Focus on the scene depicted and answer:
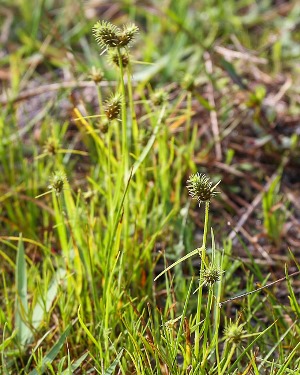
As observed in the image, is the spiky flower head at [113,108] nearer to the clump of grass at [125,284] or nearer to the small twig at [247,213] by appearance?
the clump of grass at [125,284]

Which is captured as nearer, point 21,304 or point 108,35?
point 108,35

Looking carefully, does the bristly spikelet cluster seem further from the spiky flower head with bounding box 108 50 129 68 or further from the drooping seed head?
the spiky flower head with bounding box 108 50 129 68

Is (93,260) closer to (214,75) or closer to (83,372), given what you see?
(83,372)

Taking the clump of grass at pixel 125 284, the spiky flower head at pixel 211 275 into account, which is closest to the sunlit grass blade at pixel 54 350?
the clump of grass at pixel 125 284

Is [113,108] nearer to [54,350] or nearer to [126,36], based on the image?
[126,36]

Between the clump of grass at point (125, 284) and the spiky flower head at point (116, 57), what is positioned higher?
the spiky flower head at point (116, 57)

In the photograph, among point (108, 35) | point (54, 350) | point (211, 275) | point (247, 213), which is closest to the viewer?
point (211, 275)

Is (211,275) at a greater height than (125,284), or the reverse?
(211,275)

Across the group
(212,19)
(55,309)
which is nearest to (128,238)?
(55,309)

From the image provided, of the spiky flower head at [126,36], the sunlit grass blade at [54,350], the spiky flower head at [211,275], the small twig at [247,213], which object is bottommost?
the sunlit grass blade at [54,350]

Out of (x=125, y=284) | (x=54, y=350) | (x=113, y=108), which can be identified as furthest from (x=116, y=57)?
(x=54, y=350)

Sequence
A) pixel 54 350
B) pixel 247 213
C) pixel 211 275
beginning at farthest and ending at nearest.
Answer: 1. pixel 247 213
2. pixel 54 350
3. pixel 211 275
